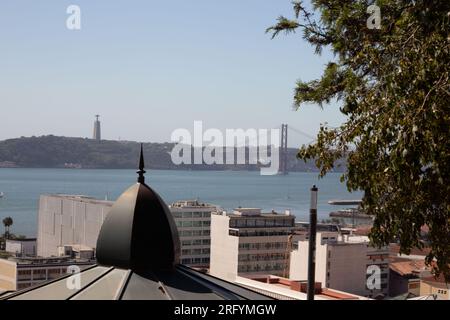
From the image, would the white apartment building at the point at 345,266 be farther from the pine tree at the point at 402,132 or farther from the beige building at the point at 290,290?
the pine tree at the point at 402,132

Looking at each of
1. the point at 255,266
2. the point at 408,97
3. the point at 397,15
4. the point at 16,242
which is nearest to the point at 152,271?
the point at 408,97

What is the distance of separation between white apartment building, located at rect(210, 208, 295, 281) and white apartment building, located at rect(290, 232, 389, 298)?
25.3 ft

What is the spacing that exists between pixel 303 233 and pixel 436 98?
8301 centimetres

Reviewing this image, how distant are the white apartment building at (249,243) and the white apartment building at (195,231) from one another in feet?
23.0

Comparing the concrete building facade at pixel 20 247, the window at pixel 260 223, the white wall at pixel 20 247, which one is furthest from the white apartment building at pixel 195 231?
the white wall at pixel 20 247

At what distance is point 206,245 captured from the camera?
273ft

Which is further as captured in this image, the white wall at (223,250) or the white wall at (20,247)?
the white wall at (20,247)

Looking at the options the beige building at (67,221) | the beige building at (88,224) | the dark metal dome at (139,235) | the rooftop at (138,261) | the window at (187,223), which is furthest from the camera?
the beige building at (67,221)

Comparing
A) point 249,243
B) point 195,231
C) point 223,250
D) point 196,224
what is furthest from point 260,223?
point 196,224

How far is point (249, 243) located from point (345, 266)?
1255 centimetres

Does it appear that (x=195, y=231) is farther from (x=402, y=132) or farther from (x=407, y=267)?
(x=402, y=132)

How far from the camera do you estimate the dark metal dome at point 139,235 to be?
5.88 metres

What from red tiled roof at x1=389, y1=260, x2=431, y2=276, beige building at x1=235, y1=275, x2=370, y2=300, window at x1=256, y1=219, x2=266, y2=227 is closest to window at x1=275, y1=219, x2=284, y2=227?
window at x1=256, y1=219, x2=266, y2=227

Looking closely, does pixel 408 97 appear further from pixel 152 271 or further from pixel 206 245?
pixel 206 245
